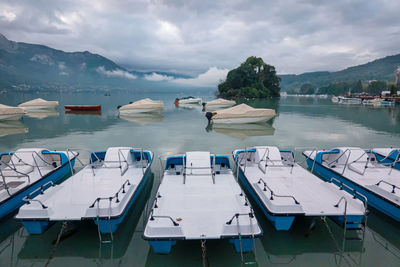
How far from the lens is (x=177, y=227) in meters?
6.23

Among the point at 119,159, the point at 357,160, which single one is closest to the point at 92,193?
the point at 119,159

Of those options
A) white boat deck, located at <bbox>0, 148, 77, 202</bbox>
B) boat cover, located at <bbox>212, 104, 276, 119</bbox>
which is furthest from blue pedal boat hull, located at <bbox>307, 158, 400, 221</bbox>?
boat cover, located at <bbox>212, 104, 276, 119</bbox>

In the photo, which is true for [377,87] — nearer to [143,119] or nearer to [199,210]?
[143,119]

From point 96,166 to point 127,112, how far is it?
3724 cm

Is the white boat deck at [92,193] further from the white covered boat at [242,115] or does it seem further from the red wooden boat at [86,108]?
the red wooden boat at [86,108]

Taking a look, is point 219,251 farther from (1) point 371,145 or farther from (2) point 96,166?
(1) point 371,145

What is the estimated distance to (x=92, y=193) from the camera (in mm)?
8703

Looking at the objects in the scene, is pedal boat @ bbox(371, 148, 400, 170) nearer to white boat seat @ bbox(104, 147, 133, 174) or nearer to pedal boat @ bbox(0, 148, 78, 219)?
white boat seat @ bbox(104, 147, 133, 174)

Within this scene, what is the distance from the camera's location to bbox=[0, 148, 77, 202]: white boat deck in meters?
9.82

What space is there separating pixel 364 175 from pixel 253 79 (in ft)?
373

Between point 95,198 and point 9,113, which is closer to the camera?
point 95,198

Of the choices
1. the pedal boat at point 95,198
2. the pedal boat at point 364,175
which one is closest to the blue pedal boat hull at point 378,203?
the pedal boat at point 364,175

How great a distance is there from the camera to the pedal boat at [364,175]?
8.43 m

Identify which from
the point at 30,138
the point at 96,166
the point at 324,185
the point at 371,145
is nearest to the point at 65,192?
the point at 96,166
